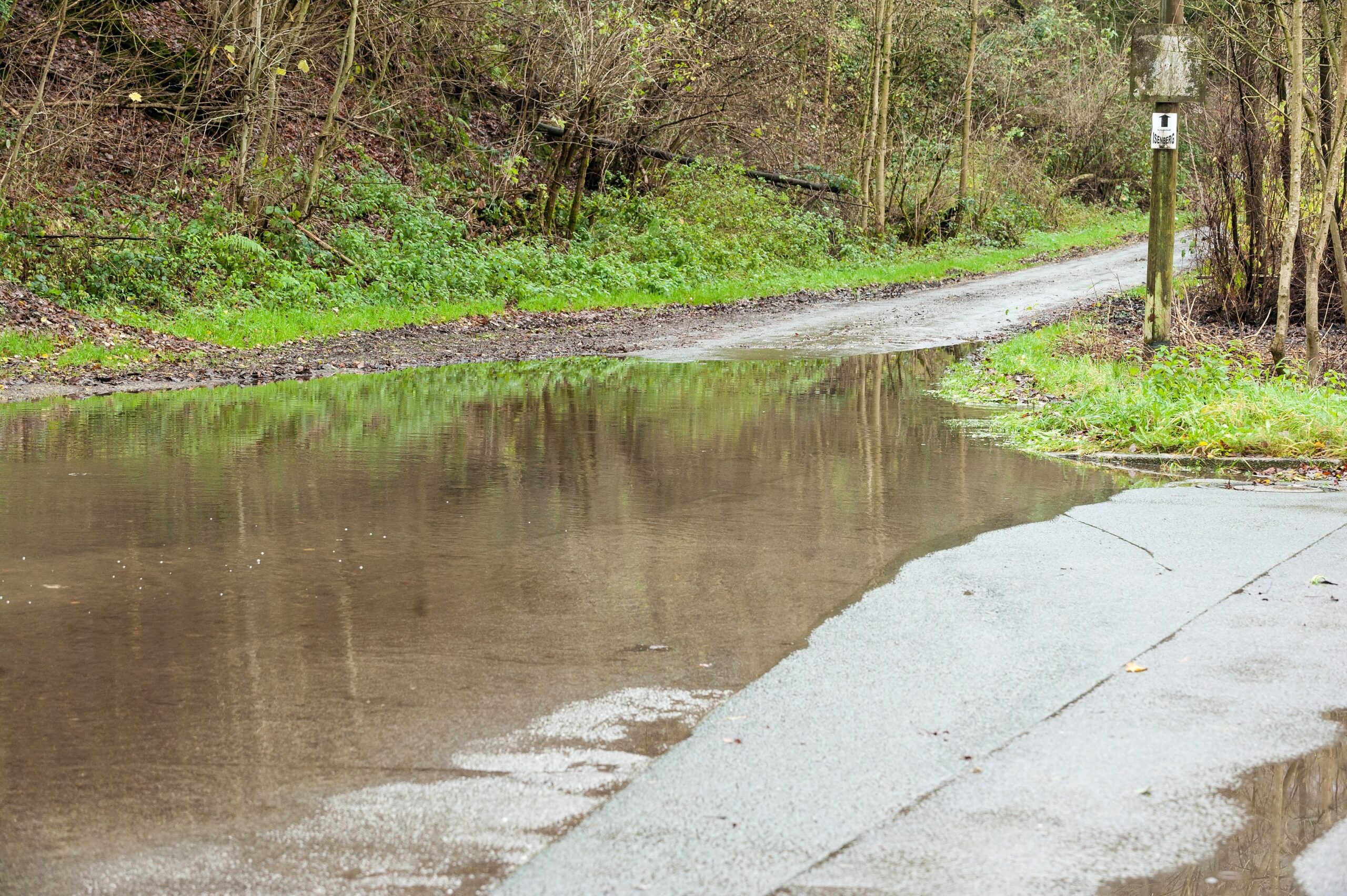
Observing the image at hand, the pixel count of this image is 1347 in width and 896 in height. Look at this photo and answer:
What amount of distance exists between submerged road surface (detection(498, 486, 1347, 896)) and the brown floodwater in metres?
0.28

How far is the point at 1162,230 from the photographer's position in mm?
13352

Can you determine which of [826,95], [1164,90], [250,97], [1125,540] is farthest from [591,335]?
[826,95]

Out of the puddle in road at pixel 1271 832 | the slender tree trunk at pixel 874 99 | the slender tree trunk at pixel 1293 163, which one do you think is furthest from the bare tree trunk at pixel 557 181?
the puddle in road at pixel 1271 832

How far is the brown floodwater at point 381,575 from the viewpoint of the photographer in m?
4.12

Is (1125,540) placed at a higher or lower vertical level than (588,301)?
lower

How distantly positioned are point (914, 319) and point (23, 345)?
13.1m

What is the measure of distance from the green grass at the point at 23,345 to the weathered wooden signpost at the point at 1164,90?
38.2 ft

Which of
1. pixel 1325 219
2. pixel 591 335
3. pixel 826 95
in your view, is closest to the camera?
pixel 1325 219

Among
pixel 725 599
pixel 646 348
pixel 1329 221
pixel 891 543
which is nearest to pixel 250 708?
pixel 725 599

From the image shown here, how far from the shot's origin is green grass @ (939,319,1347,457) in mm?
9836

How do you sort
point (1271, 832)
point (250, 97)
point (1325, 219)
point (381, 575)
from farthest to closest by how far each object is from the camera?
point (250, 97)
point (1325, 219)
point (381, 575)
point (1271, 832)

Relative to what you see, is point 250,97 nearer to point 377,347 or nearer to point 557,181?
point 557,181

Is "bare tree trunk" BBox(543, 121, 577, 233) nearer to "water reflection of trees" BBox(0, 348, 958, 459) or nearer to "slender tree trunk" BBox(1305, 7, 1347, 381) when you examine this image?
"water reflection of trees" BBox(0, 348, 958, 459)

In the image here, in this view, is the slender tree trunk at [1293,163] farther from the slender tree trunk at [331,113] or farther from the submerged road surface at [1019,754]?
the slender tree trunk at [331,113]
